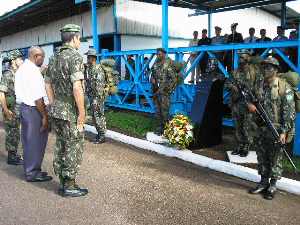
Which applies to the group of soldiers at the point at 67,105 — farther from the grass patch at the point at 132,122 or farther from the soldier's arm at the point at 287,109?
the grass patch at the point at 132,122

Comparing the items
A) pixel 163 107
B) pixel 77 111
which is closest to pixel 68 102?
pixel 77 111

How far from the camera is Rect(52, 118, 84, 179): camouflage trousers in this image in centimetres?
450

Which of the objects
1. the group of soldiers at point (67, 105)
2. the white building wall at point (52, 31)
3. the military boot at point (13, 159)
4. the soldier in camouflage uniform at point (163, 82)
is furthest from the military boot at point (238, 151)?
the white building wall at point (52, 31)

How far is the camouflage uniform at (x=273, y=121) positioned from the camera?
444cm

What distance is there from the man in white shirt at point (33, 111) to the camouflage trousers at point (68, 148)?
0.69 meters

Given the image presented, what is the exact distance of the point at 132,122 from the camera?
9344 mm

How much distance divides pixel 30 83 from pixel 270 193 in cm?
336

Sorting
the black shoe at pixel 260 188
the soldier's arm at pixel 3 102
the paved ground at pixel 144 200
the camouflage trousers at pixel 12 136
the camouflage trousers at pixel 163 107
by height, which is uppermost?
the soldier's arm at pixel 3 102

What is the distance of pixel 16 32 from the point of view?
957 inches

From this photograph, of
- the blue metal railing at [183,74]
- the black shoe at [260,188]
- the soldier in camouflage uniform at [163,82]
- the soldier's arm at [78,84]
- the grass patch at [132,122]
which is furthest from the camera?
the grass patch at [132,122]

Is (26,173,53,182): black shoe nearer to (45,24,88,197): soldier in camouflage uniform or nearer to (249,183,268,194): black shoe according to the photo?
(45,24,88,197): soldier in camouflage uniform

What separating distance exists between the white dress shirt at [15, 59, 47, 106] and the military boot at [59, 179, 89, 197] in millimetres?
1243

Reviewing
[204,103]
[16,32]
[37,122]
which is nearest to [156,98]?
[204,103]

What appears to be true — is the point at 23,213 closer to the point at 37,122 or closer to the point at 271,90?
the point at 37,122
